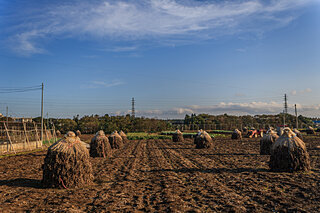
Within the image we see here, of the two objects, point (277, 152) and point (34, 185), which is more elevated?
point (277, 152)

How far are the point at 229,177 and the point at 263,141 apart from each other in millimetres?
8243

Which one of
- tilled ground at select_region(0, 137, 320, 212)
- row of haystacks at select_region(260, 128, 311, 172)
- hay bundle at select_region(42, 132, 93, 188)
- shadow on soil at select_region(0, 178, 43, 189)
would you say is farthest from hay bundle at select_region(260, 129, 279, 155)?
shadow on soil at select_region(0, 178, 43, 189)

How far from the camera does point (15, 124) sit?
30500mm

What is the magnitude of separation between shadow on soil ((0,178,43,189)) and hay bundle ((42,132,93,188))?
2.28 ft

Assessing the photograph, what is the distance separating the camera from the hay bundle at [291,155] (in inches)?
400

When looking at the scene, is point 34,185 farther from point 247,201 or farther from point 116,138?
point 116,138

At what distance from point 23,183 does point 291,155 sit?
35.6 ft

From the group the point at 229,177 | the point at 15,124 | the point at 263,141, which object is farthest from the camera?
the point at 15,124

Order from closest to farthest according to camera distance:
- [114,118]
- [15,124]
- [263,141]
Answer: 1. [263,141]
2. [15,124]
3. [114,118]

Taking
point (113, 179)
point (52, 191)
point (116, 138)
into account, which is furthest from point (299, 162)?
point (116, 138)

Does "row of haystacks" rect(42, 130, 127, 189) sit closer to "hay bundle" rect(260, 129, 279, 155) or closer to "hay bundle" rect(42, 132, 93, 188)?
"hay bundle" rect(42, 132, 93, 188)

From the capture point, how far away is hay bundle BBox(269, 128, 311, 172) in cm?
1016

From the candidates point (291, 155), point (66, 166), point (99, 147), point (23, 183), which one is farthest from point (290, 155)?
point (99, 147)

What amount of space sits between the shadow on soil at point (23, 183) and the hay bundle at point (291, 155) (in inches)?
377
